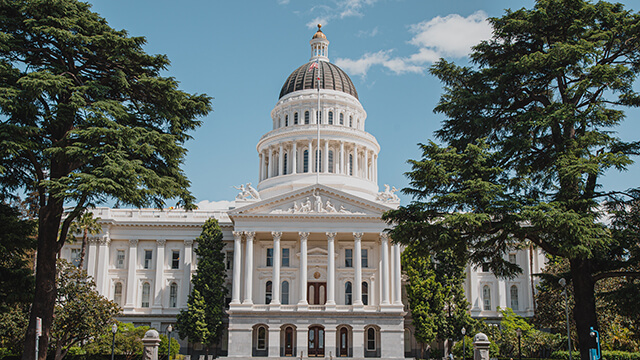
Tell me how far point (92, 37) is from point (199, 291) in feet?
120

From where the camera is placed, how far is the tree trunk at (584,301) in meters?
23.7

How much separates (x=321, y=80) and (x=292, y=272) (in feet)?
93.1

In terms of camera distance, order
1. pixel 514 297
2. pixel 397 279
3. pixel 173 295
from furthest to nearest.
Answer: pixel 514 297
pixel 173 295
pixel 397 279

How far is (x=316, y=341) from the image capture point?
6062 cm

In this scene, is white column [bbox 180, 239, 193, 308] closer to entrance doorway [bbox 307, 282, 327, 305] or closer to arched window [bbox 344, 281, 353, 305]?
entrance doorway [bbox 307, 282, 327, 305]

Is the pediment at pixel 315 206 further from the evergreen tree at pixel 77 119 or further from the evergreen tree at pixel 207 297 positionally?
the evergreen tree at pixel 77 119

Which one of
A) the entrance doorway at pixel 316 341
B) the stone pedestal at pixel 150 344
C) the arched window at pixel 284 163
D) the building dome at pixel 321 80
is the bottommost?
the entrance doorway at pixel 316 341

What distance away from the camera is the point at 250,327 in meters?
59.2

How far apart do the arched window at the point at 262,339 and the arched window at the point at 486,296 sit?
23.1m

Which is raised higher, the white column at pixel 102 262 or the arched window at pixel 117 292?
the white column at pixel 102 262

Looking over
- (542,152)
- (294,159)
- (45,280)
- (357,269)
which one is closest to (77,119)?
(45,280)

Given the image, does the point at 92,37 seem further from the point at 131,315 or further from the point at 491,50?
the point at 131,315

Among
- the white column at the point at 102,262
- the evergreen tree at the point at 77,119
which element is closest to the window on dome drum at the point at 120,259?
the white column at the point at 102,262

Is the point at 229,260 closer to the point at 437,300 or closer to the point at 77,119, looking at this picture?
the point at 437,300
